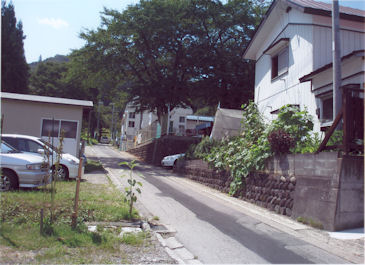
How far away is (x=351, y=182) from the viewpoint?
6.27m

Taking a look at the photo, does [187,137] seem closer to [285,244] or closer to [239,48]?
[239,48]

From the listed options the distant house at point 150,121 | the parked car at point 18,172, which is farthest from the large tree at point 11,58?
the parked car at point 18,172

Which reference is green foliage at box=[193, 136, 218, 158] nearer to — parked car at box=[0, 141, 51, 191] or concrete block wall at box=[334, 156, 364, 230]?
parked car at box=[0, 141, 51, 191]

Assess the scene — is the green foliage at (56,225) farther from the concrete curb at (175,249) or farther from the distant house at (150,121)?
the distant house at (150,121)

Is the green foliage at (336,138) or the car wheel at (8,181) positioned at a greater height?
the green foliage at (336,138)

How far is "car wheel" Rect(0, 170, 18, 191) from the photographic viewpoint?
802 centimetres

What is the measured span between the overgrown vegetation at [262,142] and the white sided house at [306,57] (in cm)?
112

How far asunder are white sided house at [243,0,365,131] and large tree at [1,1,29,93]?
35.8m

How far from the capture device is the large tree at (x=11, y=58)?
39350 mm

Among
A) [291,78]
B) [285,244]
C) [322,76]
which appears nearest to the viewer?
[285,244]

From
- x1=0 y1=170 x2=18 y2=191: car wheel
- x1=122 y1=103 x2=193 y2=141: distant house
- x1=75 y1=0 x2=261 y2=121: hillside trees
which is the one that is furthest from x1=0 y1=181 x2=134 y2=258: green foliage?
x1=122 y1=103 x2=193 y2=141: distant house

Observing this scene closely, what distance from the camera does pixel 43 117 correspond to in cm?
1595

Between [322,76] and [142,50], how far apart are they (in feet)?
54.9

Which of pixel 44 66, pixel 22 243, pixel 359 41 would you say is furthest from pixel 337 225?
pixel 44 66
